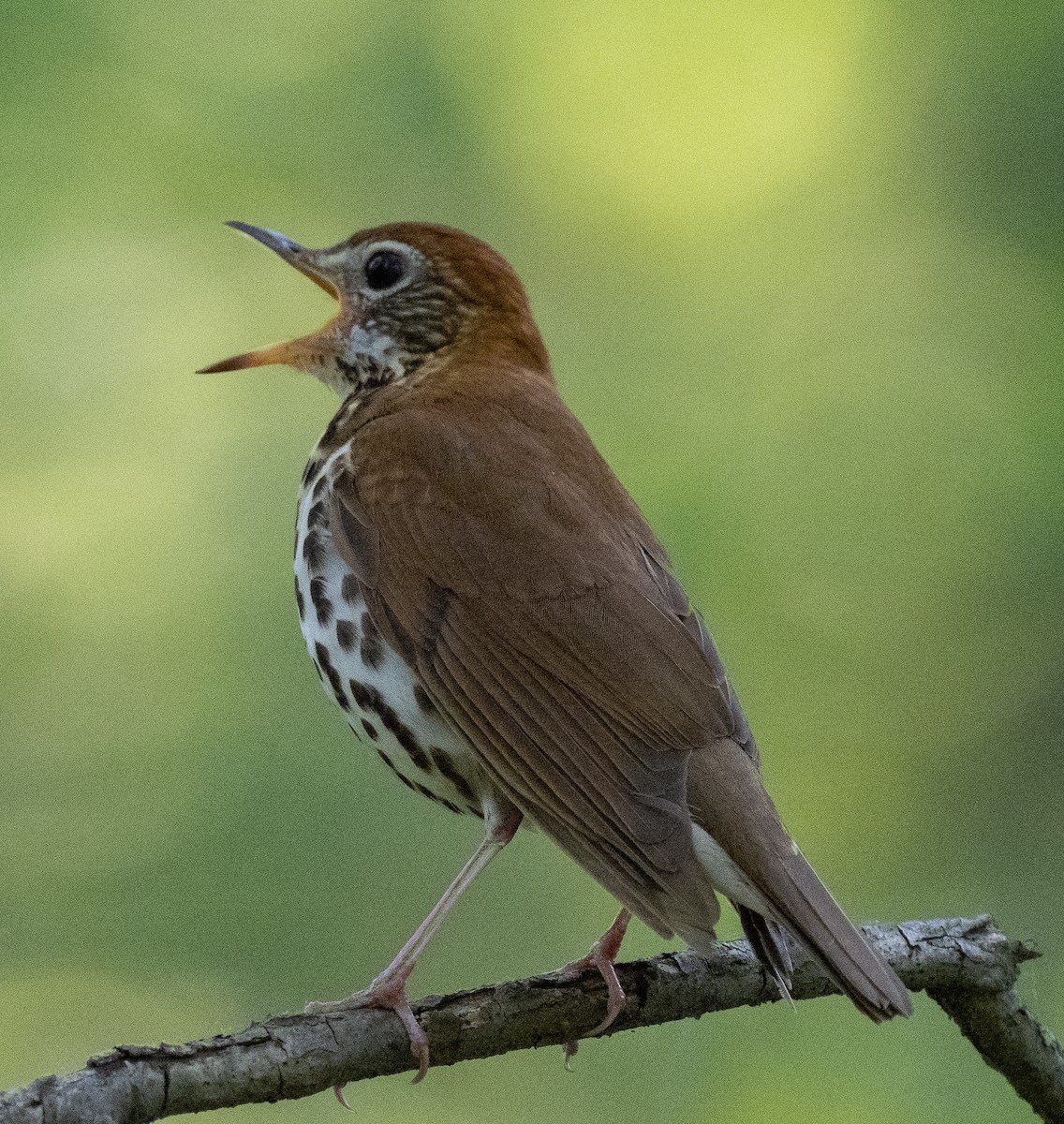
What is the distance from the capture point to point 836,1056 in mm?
5676

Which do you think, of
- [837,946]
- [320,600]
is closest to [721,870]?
[837,946]

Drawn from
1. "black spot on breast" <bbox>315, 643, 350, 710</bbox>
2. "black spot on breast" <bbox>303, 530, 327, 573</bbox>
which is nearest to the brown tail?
"black spot on breast" <bbox>315, 643, 350, 710</bbox>

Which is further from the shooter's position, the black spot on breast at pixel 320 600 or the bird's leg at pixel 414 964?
the black spot on breast at pixel 320 600

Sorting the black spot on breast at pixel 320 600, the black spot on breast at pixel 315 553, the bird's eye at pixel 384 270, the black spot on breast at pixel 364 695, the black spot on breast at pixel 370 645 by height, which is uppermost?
the bird's eye at pixel 384 270

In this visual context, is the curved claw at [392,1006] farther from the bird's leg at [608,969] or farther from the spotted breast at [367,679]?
the spotted breast at [367,679]

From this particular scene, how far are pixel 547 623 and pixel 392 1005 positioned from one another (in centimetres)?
88

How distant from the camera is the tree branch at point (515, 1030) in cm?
300

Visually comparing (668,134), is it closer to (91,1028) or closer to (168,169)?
(168,169)

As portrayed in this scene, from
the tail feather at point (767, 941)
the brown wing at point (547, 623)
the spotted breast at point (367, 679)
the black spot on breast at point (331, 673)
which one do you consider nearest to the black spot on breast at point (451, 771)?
the spotted breast at point (367, 679)

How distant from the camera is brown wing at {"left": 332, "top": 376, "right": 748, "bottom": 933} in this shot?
3.63 m

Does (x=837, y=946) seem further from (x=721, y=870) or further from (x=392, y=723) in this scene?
(x=392, y=723)

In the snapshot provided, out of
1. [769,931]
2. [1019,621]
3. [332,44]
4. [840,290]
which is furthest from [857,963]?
[332,44]

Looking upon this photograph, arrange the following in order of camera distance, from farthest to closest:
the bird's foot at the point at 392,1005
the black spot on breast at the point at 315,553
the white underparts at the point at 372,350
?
the white underparts at the point at 372,350 → the black spot on breast at the point at 315,553 → the bird's foot at the point at 392,1005

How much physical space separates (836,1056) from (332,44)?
13.9ft
